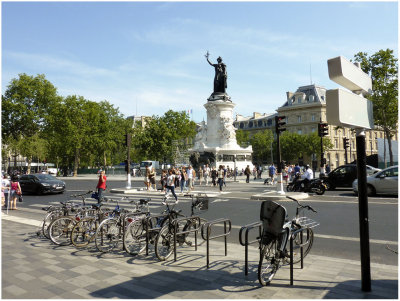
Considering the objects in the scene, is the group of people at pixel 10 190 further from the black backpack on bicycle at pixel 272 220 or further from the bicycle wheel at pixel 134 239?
the black backpack on bicycle at pixel 272 220

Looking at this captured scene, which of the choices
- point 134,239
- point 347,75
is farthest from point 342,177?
point 347,75

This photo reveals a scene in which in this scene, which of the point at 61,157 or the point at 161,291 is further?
the point at 61,157

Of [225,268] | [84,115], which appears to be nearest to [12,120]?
[84,115]

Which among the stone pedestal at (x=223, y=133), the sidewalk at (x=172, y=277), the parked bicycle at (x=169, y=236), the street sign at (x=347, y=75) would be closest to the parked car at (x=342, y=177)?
the sidewalk at (x=172, y=277)

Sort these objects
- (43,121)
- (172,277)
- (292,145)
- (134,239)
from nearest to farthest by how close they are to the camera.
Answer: (172,277)
(134,239)
(43,121)
(292,145)

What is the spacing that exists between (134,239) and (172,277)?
5.93 feet

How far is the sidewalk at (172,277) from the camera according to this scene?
14.6 ft

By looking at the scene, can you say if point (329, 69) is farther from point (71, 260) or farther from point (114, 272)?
point (71, 260)

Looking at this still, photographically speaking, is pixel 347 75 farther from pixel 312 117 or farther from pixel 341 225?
pixel 312 117

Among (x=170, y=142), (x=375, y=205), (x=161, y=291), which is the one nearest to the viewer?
(x=161, y=291)

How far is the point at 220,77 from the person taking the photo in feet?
137

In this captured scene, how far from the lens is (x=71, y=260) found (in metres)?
6.17

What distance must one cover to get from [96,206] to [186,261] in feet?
10.7

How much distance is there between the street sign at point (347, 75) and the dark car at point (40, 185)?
21.0m
